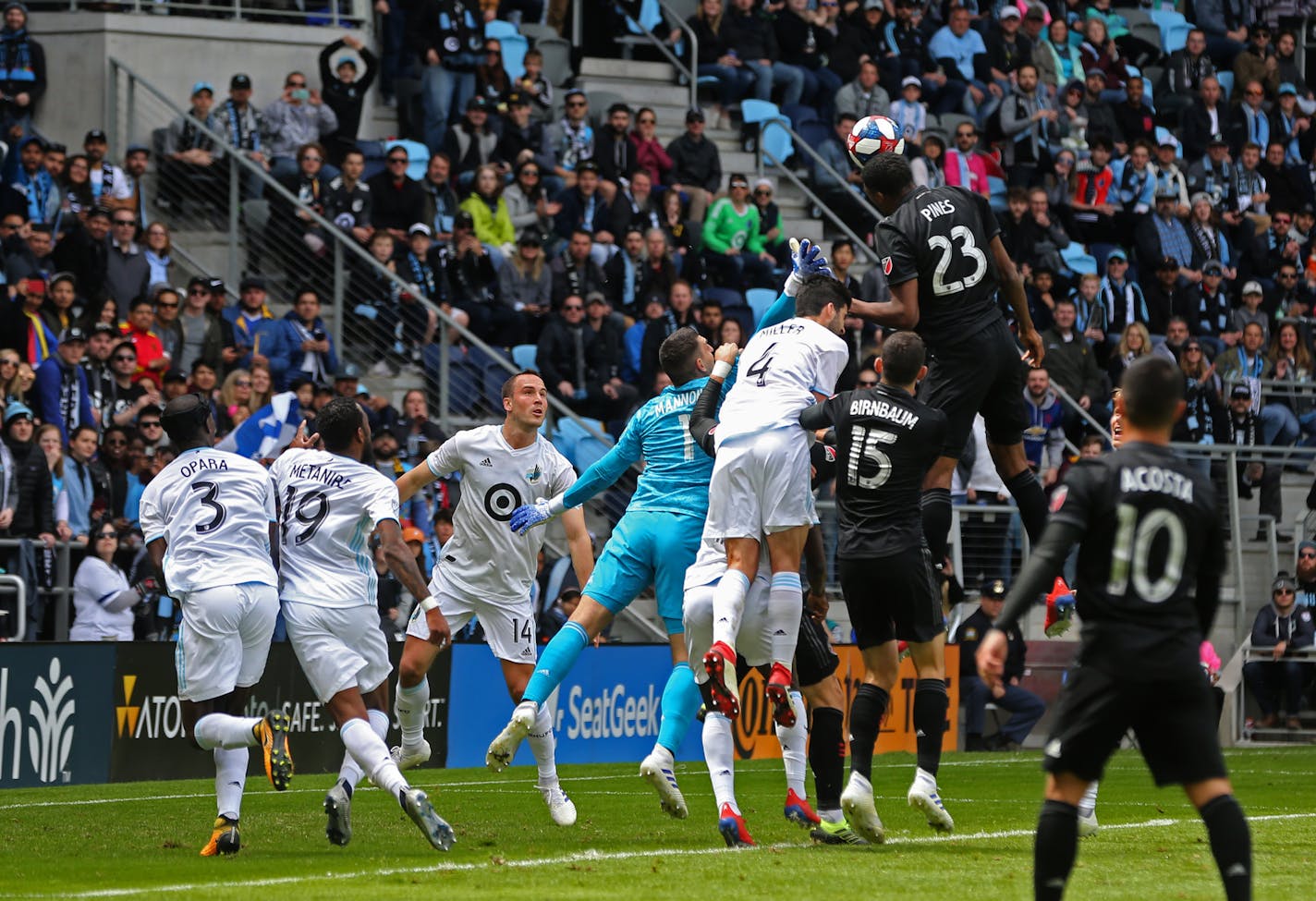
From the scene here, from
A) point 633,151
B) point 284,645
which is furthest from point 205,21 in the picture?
point 284,645

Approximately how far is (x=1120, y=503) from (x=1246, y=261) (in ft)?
72.4

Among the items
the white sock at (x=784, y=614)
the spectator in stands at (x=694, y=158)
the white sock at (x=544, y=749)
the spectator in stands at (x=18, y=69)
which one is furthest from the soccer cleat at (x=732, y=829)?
the spectator in stands at (x=694, y=158)

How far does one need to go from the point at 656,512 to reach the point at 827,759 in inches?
67.2

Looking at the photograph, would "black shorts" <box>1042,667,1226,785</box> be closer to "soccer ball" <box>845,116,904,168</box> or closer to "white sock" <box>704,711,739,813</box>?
"white sock" <box>704,711,739,813</box>

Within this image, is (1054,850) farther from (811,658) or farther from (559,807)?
(559,807)

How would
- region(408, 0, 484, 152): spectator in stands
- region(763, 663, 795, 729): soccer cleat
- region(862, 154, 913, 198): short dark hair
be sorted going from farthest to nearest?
region(408, 0, 484, 152): spectator in stands → region(862, 154, 913, 198): short dark hair → region(763, 663, 795, 729): soccer cleat

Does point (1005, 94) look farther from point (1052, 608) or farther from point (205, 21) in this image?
point (1052, 608)

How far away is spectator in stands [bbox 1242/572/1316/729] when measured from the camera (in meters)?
20.2

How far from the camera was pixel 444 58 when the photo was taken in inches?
883

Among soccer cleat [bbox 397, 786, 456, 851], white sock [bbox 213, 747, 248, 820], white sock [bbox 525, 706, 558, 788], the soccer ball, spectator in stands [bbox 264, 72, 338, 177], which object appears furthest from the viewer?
spectator in stands [bbox 264, 72, 338, 177]

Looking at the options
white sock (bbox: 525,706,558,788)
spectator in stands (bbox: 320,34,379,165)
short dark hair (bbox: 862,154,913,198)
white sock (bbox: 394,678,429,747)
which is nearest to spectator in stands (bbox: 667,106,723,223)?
spectator in stands (bbox: 320,34,379,165)

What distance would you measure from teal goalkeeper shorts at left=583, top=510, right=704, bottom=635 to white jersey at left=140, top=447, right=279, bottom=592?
1818 mm

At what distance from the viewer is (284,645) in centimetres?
1539

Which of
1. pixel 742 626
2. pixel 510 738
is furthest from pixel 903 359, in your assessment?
pixel 510 738
